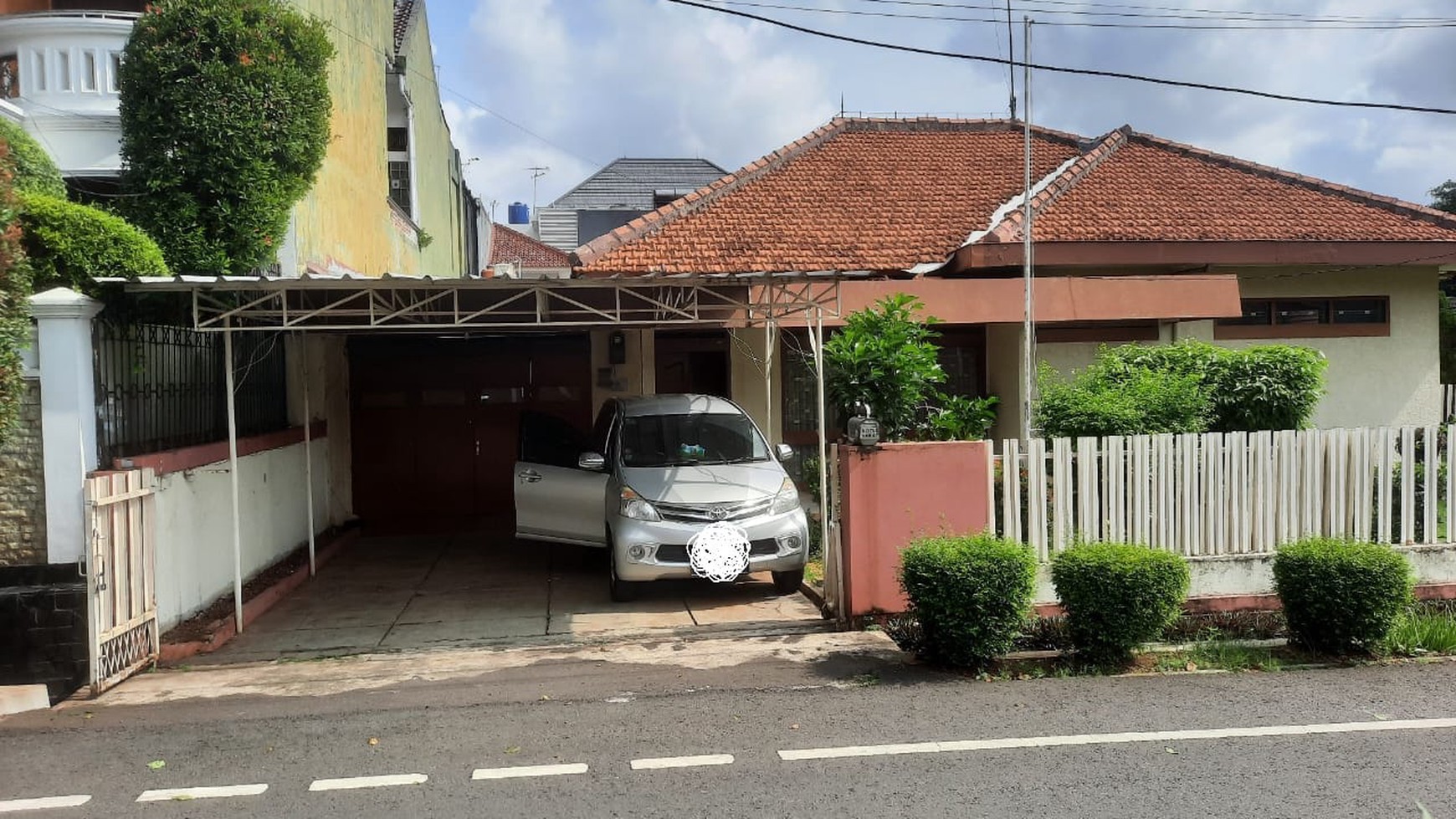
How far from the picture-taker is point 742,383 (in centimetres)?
1273

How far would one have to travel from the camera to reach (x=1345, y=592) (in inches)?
264

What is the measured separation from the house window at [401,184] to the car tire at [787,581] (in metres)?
11.9

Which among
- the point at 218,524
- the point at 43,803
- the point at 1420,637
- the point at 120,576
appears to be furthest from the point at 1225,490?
the point at 218,524

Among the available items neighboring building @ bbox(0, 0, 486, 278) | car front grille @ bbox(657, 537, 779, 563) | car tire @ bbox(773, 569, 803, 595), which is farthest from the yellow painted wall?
car tire @ bbox(773, 569, 803, 595)

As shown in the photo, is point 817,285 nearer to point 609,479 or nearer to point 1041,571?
point 609,479

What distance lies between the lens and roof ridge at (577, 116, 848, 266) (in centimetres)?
1318

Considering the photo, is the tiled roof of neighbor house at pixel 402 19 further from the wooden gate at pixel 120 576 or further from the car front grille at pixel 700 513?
the wooden gate at pixel 120 576

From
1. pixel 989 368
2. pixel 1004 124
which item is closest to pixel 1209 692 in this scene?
pixel 989 368

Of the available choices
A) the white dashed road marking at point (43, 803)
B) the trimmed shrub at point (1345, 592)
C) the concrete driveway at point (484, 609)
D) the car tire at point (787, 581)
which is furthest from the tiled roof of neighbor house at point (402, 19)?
the trimmed shrub at point (1345, 592)

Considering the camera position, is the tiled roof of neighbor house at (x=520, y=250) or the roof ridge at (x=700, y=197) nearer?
the roof ridge at (x=700, y=197)

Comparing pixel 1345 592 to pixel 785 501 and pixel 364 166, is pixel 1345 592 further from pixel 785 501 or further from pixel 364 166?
pixel 364 166

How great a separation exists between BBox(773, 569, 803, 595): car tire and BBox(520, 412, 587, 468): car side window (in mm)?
2284

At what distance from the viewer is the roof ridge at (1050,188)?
1232 cm

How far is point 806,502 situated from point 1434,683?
23.3 feet
